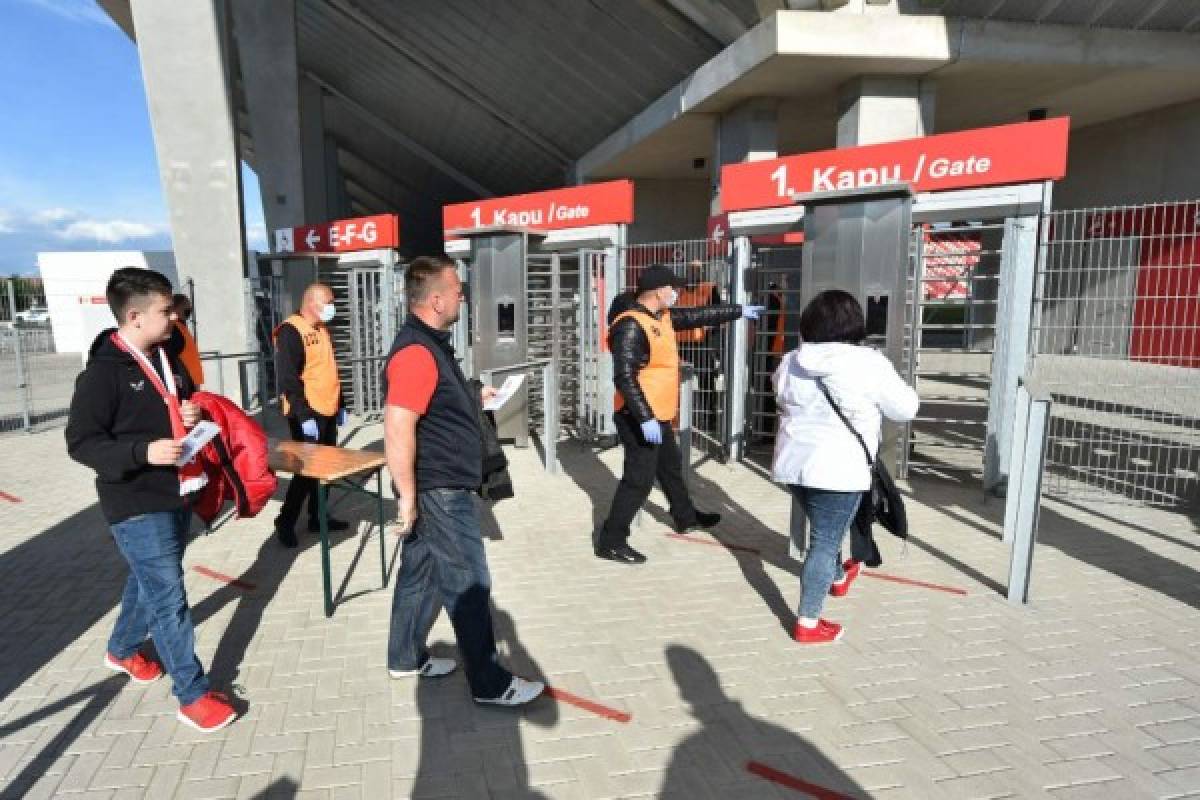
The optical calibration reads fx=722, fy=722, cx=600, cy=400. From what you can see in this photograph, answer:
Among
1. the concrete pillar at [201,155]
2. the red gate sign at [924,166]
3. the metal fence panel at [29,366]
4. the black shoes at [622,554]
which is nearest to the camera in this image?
the black shoes at [622,554]

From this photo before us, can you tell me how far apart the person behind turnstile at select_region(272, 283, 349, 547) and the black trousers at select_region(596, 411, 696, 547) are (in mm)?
2105

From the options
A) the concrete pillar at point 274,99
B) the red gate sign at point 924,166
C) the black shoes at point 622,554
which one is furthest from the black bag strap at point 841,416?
the concrete pillar at point 274,99

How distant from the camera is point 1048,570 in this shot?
182 inches

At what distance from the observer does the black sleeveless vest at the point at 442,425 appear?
281 cm

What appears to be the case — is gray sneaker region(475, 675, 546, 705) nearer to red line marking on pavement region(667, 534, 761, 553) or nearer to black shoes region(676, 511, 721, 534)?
red line marking on pavement region(667, 534, 761, 553)

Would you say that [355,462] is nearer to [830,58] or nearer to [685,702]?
[685,702]

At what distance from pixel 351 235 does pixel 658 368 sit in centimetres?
734

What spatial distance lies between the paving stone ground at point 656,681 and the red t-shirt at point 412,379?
4.41ft

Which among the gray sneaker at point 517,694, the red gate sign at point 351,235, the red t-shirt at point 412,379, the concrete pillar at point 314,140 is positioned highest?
the concrete pillar at point 314,140

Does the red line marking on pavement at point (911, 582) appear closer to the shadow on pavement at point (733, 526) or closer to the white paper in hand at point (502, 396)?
the shadow on pavement at point (733, 526)

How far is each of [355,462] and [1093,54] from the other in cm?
1235

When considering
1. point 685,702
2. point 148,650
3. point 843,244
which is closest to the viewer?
point 685,702

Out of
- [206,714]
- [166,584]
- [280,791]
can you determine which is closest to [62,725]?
[206,714]

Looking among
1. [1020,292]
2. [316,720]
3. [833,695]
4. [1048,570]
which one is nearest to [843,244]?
Result: [1020,292]
